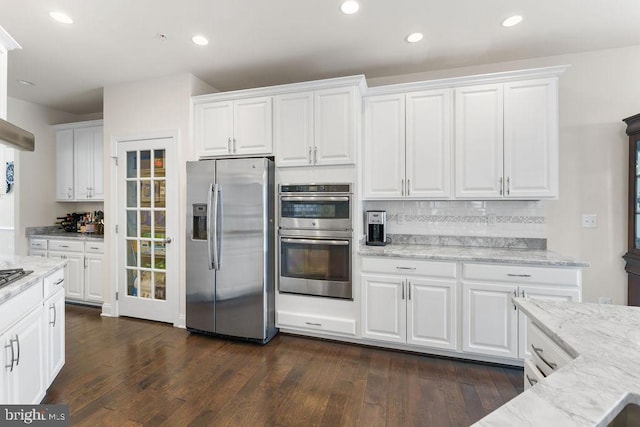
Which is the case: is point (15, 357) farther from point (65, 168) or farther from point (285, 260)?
point (65, 168)

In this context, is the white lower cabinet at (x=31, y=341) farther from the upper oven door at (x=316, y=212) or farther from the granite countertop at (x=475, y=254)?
the granite countertop at (x=475, y=254)

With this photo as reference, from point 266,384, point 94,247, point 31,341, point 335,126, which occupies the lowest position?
point 266,384

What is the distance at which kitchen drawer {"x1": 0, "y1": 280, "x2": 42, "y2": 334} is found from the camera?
145cm

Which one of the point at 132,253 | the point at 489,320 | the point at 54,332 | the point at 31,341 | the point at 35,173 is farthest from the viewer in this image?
the point at 35,173

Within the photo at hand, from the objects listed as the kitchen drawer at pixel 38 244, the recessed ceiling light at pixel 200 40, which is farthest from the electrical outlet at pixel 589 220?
the kitchen drawer at pixel 38 244

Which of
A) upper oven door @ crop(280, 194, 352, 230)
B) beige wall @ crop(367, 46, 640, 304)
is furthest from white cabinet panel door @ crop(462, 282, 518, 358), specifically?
upper oven door @ crop(280, 194, 352, 230)

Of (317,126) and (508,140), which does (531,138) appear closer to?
(508,140)

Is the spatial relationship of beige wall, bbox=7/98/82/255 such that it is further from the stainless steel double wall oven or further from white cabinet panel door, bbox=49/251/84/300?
the stainless steel double wall oven

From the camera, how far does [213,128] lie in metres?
3.21

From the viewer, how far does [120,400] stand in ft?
6.58

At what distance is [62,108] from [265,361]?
4883 millimetres

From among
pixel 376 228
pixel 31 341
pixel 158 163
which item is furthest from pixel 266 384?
pixel 158 163

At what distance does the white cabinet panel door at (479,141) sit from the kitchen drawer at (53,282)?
10.6ft

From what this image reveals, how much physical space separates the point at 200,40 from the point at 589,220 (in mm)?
3942
